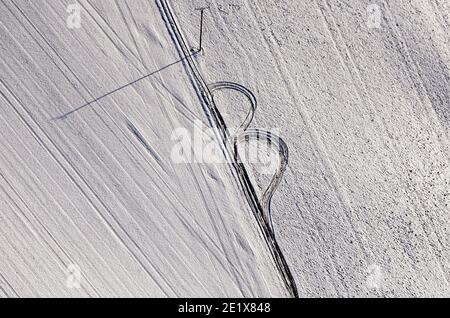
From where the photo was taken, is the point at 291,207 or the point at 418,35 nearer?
the point at 291,207

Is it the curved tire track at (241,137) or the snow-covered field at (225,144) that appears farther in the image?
the curved tire track at (241,137)

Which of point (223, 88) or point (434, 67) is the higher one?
point (223, 88)

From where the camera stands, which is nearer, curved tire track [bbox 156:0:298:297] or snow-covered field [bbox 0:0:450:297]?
snow-covered field [bbox 0:0:450:297]

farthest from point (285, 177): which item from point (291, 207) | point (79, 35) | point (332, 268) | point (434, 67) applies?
point (79, 35)

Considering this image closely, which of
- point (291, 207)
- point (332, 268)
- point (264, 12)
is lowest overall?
point (332, 268)

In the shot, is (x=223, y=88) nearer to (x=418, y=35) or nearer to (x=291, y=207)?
(x=291, y=207)

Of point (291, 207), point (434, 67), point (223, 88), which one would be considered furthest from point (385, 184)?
point (223, 88)
